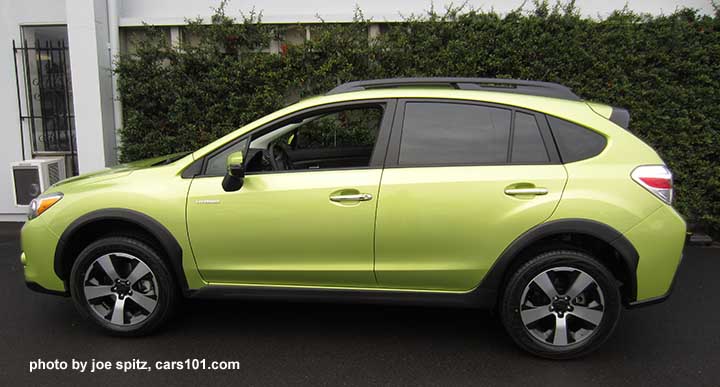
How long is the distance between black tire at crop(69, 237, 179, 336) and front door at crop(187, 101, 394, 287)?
280mm

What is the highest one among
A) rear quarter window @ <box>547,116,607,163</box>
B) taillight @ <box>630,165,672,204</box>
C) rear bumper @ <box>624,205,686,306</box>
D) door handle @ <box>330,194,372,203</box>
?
Result: rear quarter window @ <box>547,116,607,163</box>

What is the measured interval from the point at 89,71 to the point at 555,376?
6.10 meters

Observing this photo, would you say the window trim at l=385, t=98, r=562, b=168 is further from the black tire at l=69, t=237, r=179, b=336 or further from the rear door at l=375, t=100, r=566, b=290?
the black tire at l=69, t=237, r=179, b=336

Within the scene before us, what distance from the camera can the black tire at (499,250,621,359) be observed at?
3170 mm

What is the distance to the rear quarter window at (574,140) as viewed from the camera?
10.5ft

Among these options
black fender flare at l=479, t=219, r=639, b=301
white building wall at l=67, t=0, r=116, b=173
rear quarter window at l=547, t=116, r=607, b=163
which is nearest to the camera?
black fender flare at l=479, t=219, r=639, b=301

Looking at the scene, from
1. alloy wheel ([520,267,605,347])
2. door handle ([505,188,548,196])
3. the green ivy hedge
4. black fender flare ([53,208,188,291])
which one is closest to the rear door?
door handle ([505,188,548,196])

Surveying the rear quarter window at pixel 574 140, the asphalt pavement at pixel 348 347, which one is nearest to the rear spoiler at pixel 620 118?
the rear quarter window at pixel 574 140

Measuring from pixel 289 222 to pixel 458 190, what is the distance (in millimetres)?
1075

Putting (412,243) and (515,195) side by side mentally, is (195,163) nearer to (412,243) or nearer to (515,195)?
(412,243)

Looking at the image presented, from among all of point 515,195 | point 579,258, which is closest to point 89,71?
point 515,195

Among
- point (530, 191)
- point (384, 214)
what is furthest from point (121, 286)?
point (530, 191)

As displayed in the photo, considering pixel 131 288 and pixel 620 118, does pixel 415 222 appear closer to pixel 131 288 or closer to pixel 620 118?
pixel 620 118

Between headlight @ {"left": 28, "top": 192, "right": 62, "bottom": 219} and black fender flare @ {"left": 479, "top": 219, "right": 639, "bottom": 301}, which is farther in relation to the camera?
headlight @ {"left": 28, "top": 192, "right": 62, "bottom": 219}
